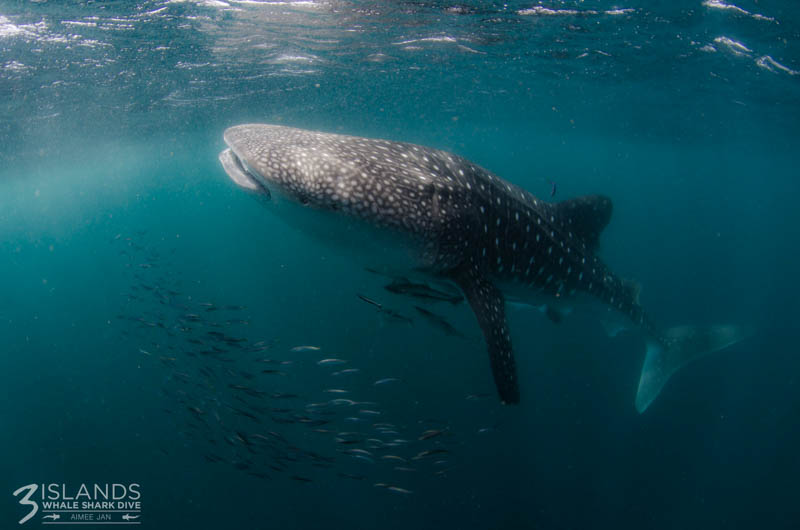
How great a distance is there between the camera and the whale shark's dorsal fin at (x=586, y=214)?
5.86 metres

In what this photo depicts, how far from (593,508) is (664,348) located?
4.58m

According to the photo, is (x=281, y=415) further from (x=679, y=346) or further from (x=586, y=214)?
(x=679, y=346)

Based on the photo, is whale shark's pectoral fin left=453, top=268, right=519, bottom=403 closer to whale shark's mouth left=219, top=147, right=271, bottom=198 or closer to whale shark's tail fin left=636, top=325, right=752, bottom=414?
whale shark's mouth left=219, top=147, right=271, bottom=198

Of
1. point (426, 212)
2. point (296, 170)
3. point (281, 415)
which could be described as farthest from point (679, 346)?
point (281, 415)

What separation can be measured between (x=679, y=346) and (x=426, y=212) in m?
8.22

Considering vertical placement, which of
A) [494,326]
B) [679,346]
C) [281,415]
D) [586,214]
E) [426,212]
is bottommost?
[281,415]

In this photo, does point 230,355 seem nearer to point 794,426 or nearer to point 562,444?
point 562,444

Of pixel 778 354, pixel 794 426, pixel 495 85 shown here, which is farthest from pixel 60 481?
pixel 778 354

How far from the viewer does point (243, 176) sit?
3.30 meters

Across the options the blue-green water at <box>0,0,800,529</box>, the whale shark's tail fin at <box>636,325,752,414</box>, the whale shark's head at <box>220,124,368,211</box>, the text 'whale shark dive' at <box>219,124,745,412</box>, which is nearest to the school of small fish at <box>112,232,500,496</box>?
the blue-green water at <box>0,0,800,529</box>

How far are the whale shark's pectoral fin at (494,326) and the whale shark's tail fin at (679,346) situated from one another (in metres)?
6.45

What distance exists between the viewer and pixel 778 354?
22109mm

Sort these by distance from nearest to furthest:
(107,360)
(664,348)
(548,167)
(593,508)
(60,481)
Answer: (664,348) < (593,508) < (60,481) < (107,360) < (548,167)

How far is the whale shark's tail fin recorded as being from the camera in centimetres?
884
